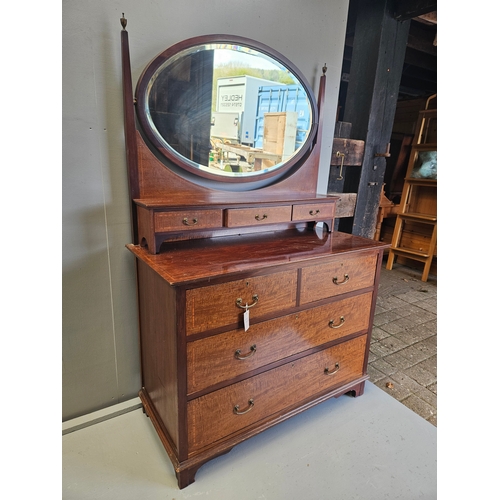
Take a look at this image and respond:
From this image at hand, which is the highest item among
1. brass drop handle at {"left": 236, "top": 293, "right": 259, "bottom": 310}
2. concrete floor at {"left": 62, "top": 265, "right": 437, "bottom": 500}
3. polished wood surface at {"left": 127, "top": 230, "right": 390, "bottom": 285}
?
polished wood surface at {"left": 127, "top": 230, "right": 390, "bottom": 285}

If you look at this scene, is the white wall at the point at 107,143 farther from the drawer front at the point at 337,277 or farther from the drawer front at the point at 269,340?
the drawer front at the point at 337,277

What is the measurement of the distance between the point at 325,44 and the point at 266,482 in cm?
201

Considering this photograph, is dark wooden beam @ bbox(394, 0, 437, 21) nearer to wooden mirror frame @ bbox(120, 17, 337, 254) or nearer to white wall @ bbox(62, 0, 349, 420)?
white wall @ bbox(62, 0, 349, 420)

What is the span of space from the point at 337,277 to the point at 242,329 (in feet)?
1.61

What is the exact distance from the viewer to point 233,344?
1.26 m

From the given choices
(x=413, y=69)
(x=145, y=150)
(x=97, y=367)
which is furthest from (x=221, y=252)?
(x=413, y=69)

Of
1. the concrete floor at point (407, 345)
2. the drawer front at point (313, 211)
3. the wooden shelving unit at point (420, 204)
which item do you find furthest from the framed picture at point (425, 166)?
the drawer front at point (313, 211)

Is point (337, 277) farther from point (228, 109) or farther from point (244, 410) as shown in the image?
point (228, 109)

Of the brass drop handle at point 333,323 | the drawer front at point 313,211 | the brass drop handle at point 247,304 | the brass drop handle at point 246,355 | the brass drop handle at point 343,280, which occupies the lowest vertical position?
the brass drop handle at point 246,355

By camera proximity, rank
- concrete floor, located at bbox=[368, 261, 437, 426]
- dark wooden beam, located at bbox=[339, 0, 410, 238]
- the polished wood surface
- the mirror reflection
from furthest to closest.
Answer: dark wooden beam, located at bbox=[339, 0, 410, 238], concrete floor, located at bbox=[368, 261, 437, 426], the mirror reflection, the polished wood surface

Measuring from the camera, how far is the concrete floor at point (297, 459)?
128cm

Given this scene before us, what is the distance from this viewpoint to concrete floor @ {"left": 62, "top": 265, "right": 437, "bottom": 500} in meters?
1.28

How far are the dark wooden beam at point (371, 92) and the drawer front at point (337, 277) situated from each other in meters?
0.92

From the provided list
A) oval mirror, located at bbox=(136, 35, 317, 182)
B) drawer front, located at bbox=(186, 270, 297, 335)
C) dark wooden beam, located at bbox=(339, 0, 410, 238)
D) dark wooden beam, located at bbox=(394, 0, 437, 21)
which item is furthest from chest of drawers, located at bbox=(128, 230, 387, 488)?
dark wooden beam, located at bbox=(394, 0, 437, 21)
